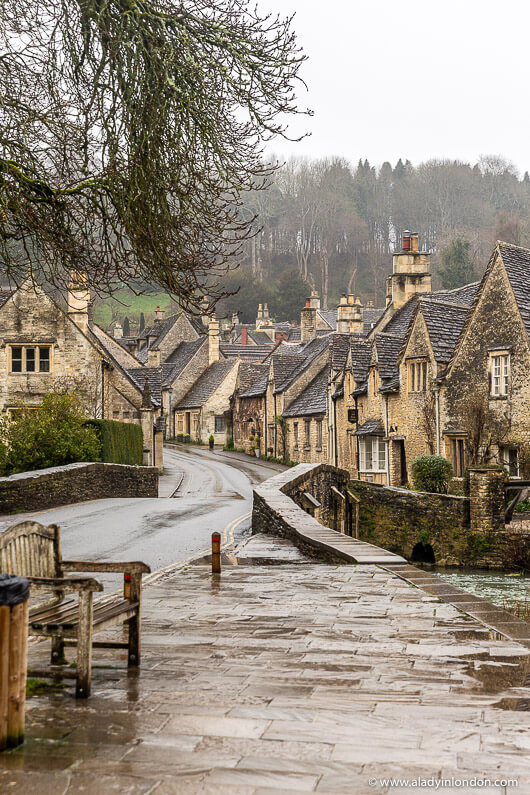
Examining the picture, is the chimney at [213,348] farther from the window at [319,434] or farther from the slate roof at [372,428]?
the slate roof at [372,428]

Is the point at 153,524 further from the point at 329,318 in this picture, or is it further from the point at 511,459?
the point at 329,318

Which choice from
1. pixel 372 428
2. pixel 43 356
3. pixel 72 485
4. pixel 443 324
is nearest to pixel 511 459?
pixel 443 324

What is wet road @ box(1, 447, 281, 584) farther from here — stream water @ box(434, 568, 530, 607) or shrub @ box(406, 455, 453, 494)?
stream water @ box(434, 568, 530, 607)

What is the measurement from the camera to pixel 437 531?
29.3m

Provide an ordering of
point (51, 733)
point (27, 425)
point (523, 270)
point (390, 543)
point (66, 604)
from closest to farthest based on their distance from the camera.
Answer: point (51, 733) → point (66, 604) → point (27, 425) → point (390, 543) → point (523, 270)

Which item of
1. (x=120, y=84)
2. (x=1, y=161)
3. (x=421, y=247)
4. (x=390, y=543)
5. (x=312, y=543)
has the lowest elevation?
(x=390, y=543)

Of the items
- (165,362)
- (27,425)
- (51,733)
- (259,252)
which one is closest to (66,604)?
(51,733)

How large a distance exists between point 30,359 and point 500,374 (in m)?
22.9

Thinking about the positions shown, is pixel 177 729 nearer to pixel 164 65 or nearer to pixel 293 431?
pixel 164 65

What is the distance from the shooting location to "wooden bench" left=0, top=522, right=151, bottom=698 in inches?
229

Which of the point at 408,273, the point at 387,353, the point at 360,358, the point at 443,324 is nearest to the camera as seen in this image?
the point at 443,324

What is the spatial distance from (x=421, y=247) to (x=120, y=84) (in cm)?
10381

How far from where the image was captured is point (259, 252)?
122 m

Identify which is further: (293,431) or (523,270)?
(293,431)
